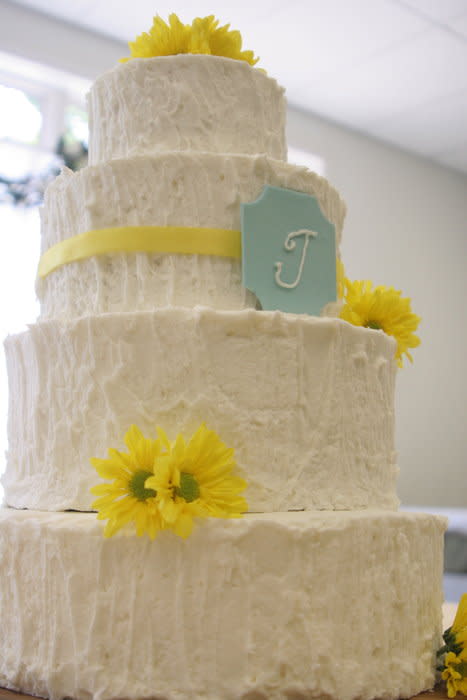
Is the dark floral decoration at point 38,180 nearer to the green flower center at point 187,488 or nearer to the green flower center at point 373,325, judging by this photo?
the green flower center at point 373,325

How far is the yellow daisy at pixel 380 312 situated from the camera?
4.91 feet

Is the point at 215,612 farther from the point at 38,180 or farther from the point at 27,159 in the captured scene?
the point at 27,159

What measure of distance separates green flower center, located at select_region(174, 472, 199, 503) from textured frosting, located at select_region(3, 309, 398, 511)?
10cm

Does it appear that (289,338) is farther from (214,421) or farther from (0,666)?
(0,666)

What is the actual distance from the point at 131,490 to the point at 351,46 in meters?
3.13

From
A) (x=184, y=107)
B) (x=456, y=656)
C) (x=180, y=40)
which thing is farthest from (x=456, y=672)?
(x=180, y=40)

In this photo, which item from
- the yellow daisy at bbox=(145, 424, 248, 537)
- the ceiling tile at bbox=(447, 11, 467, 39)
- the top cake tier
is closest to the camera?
the yellow daisy at bbox=(145, 424, 248, 537)

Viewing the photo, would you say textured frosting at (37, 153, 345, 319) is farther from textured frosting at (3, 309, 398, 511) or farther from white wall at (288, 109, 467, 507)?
white wall at (288, 109, 467, 507)

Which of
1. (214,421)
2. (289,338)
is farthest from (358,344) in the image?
(214,421)

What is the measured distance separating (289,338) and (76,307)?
372 mm

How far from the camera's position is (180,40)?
147 cm

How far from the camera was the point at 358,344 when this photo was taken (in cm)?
131

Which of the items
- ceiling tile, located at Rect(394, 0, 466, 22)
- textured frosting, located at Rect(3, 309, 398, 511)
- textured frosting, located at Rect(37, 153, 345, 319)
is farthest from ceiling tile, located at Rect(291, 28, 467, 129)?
textured frosting, located at Rect(3, 309, 398, 511)

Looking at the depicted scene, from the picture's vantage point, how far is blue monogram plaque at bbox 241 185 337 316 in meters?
1.31
